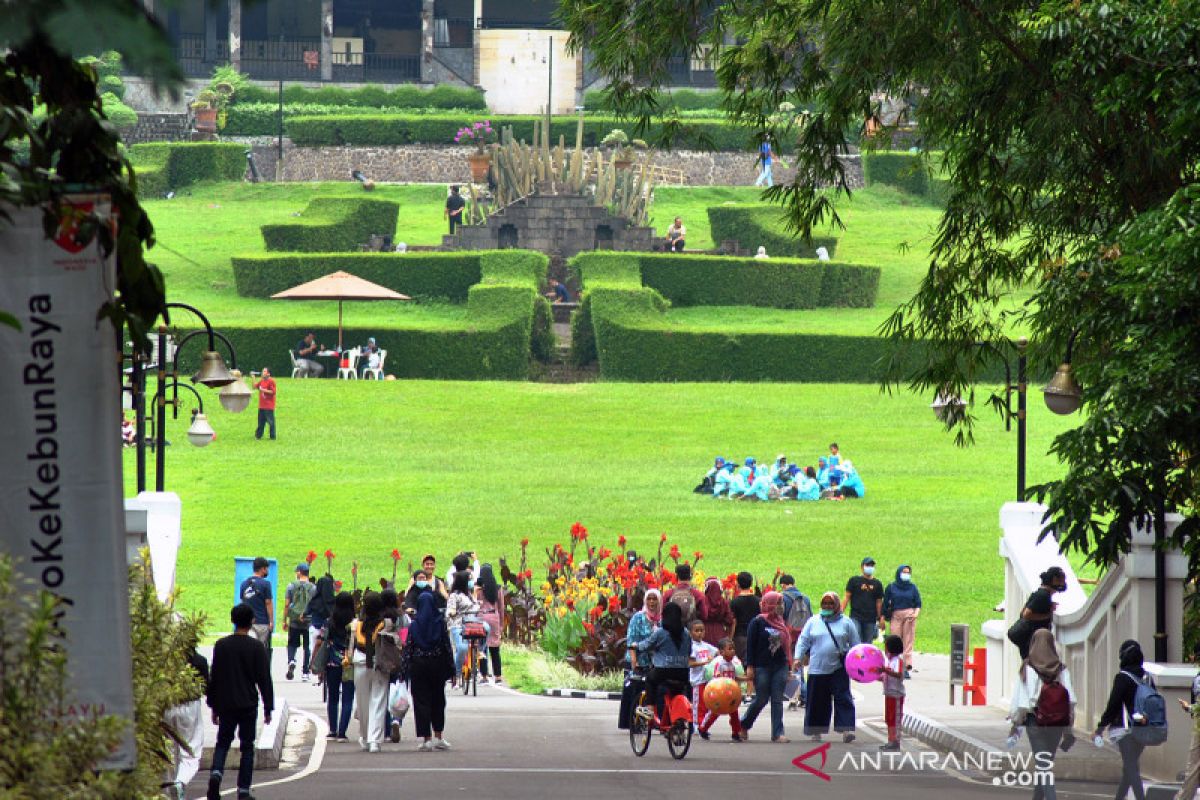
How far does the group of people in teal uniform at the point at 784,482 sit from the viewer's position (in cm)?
2555

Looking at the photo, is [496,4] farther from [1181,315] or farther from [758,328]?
[1181,315]

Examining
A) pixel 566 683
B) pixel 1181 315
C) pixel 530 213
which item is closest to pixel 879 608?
pixel 566 683

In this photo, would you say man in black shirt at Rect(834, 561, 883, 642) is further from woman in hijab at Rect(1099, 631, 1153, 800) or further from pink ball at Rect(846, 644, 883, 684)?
woman in hijab at Rect(1099, 631, 1153, 800)

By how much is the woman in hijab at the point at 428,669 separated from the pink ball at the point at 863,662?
2919mm

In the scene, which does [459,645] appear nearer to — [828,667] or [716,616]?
[716,616]

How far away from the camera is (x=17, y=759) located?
4.96 meters

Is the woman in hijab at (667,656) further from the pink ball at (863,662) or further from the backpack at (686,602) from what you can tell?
the backpack at (686,602)

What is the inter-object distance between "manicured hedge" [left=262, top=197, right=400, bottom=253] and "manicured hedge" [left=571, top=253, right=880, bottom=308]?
7625 mm

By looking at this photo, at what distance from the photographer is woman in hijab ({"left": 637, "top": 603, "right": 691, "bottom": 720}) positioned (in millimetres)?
12875

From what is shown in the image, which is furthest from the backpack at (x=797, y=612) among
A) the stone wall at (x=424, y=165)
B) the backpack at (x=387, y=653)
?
the stone wall at (x=424, y=165)

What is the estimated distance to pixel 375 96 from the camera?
223ft

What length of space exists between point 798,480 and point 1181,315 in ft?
50.7

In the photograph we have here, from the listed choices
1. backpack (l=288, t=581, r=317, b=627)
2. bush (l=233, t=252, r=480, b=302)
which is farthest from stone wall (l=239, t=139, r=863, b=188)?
backpack (l=288, t=581, r=317, b=627)

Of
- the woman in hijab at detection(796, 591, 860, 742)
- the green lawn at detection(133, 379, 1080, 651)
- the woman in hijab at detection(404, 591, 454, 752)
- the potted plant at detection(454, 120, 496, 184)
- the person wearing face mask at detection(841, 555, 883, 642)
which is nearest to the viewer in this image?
the woman in hijab at detection(404, 591, 454, 752)
